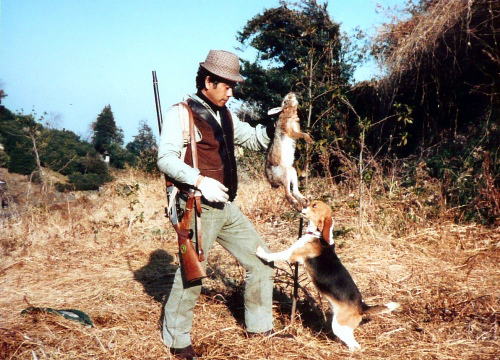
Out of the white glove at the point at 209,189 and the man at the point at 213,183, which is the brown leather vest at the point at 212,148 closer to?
the man at the point at 213,183

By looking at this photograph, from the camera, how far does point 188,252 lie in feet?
10.5

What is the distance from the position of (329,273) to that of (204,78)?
210 centimetres

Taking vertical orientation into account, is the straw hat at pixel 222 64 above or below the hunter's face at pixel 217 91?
above

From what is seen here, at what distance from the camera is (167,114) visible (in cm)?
316

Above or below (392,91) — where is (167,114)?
below

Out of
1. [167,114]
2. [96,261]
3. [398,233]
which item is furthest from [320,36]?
[167,114]

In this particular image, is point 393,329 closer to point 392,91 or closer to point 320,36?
point 392,91

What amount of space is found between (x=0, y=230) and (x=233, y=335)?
21.2 ft

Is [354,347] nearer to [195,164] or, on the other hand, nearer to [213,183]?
[213,183]

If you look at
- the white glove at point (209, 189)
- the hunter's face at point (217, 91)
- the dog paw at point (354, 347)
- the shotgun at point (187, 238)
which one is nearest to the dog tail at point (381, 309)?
the dog paw at point (354, 347)

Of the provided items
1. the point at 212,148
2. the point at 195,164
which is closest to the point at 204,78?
the point at 212,148

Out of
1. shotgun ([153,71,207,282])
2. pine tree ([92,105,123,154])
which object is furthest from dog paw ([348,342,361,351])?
pine tree ([92,105,123,154])

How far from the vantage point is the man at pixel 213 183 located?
3.04 meters

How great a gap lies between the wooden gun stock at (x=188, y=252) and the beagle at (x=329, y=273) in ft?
2.01
